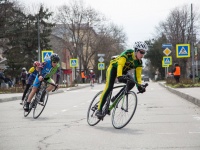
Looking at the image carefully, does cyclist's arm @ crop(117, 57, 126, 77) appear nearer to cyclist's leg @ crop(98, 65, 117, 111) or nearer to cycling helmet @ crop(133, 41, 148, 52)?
cycling helmet @ crop(133, 41, 148, 52)

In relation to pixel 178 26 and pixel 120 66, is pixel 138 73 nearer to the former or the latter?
pixel 120 66

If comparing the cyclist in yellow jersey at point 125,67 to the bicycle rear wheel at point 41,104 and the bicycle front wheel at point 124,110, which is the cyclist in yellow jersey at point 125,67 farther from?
the bicycle rear wheel at point 41,104

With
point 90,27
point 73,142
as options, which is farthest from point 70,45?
point 73,142

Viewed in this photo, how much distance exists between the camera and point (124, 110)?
27.7 feet

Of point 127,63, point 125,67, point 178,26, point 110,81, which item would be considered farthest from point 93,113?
point 178,26

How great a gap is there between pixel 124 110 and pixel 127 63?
941 mm

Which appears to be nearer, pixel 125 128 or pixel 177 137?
pixel 177 137

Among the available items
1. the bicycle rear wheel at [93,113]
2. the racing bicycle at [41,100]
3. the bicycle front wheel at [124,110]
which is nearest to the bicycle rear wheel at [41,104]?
the racing bicycle at [41,100]

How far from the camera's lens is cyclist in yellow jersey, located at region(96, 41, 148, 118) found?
8141mm

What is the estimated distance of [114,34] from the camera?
8200cm

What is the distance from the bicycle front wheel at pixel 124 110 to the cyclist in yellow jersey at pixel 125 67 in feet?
0.66

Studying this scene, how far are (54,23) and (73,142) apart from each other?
62.0m

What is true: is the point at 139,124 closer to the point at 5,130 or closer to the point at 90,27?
the point at 5,130

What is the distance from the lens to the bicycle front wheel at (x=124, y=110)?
840cm
